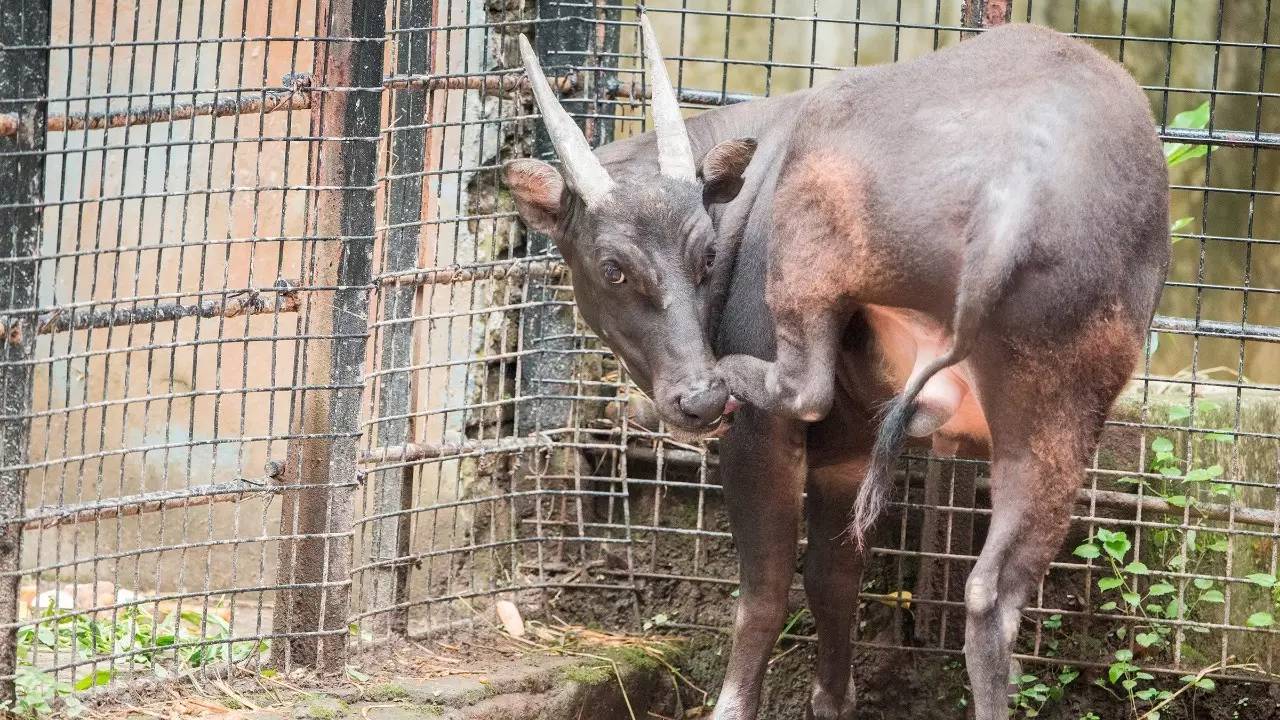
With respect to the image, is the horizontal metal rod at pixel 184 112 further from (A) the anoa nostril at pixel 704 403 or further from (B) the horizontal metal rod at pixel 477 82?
(A) the anoa nostril at pixel 704 403

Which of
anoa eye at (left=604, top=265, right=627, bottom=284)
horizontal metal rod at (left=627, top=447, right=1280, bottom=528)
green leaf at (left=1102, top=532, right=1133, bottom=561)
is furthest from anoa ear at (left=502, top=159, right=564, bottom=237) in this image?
green leaf at (left=1102, top=532, right=1133, bottom=561)

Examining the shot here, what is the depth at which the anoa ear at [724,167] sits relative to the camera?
16.9 feet

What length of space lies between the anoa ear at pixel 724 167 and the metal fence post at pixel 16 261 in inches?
82.4

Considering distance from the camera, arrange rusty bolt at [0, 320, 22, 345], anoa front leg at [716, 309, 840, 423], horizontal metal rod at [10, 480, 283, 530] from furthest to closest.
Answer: horizontal metal rod at [10, 480, 283, 530]
rusty bolt at [0, 320, 22, 345]
anoa front leg at [716, 309, 840, 423]

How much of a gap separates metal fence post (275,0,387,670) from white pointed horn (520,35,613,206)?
699mm

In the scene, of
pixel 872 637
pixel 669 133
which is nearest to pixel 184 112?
pixel 669 133

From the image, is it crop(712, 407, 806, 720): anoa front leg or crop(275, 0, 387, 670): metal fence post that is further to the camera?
crop(275, 0, 387, 670): metal fence post

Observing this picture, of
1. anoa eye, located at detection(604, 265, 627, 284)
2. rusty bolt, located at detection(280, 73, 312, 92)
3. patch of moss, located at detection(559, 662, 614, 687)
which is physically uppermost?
rusty bolt, located at detection(280, 73, 312, 92)

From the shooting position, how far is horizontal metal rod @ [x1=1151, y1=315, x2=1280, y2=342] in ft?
20.1

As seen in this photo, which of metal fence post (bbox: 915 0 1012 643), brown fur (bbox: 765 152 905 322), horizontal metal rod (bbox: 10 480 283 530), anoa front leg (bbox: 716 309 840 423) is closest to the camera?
brown fur (bbox: 765 152 905 322)

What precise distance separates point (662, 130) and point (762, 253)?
53 centimetres

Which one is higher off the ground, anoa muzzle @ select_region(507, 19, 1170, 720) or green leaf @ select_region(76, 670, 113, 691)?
anoa muzzle @ select_region(507, 19, 1170, 720)

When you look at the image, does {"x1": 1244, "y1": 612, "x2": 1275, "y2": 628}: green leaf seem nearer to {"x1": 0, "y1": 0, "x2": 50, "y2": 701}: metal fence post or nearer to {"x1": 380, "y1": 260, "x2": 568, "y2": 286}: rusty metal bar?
{"x1": 380, "y1": 260, "x2": 568, "y2": 286}: rusty metal bar

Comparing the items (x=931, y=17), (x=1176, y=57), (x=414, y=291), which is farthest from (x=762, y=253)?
(x=1176, y=57)
